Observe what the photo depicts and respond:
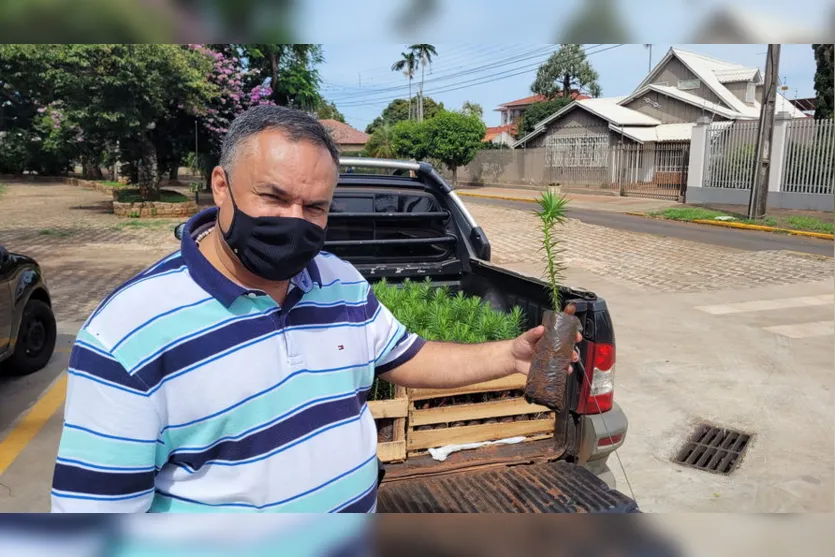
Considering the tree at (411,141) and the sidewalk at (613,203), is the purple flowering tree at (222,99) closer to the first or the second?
the sidewalk at (613,203)

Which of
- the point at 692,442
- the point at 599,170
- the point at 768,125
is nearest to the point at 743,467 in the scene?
the point at 692,442

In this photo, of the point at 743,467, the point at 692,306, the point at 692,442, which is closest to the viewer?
the point at 743,467

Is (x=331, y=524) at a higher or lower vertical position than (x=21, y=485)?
higher

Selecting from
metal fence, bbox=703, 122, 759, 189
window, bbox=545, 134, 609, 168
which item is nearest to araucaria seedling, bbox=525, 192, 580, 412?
metal fence, bbox=703, 122, 759, 189

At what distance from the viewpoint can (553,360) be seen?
5.76 ft

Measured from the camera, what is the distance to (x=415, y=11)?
2.89ft

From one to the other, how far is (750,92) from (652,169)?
44.3 ft

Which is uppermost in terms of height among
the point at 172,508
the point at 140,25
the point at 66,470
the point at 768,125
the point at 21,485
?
the point at 768,125

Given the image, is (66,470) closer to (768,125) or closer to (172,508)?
(172,508)

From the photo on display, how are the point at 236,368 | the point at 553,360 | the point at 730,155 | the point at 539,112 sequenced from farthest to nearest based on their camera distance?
1. the point at 539,112
2. the point at 730,155
3. the point at 553,360
4. the point at 236,368

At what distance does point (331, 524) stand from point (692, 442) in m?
4.33

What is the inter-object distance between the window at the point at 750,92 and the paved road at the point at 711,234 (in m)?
20.6

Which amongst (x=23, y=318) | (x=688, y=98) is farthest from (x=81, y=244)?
(x=688, y=98)

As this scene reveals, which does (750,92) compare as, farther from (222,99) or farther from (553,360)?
(553,360)
